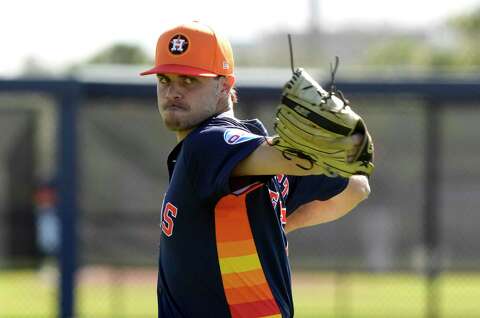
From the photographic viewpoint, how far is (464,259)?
362 inches

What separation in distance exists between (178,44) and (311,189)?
856 millimetres

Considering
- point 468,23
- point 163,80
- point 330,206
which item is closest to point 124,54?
point 468,23

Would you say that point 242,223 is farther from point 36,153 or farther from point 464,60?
point 464,60

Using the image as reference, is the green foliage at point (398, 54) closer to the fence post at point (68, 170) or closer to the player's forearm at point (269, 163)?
the fence post at point (68, 170)

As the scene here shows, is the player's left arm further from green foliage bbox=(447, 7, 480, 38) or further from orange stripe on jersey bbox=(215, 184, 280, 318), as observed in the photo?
green foliage bbox=(447, 7, 480, 38)

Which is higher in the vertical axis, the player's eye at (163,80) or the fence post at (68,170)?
the player's eye at (163,80)

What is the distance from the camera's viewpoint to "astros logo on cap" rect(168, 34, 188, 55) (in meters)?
3.65

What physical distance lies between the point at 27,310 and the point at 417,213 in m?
4.16

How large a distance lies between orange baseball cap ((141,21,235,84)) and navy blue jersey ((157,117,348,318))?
0.19m

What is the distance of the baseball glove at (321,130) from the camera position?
10.3 ft

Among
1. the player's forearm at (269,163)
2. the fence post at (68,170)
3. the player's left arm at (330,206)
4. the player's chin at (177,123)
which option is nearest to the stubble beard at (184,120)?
the player's chin at (177,123)

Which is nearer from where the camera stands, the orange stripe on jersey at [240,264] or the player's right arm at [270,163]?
the player's right arm at [270,163]

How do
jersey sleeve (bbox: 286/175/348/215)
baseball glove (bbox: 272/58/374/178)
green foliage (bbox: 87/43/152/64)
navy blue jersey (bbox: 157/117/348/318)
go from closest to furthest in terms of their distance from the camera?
baseball glove (bbox: 272/58/374/178), navy blue jersey (bbox: 157/117/348/318), jersey sleeve (bbox: 286/175/348/215), green foliage (bbox: 87/43/152/64)

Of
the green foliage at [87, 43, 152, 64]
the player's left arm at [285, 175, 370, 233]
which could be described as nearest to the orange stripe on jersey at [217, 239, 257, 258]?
the player's left arm at [285, 175, 370, 233]
